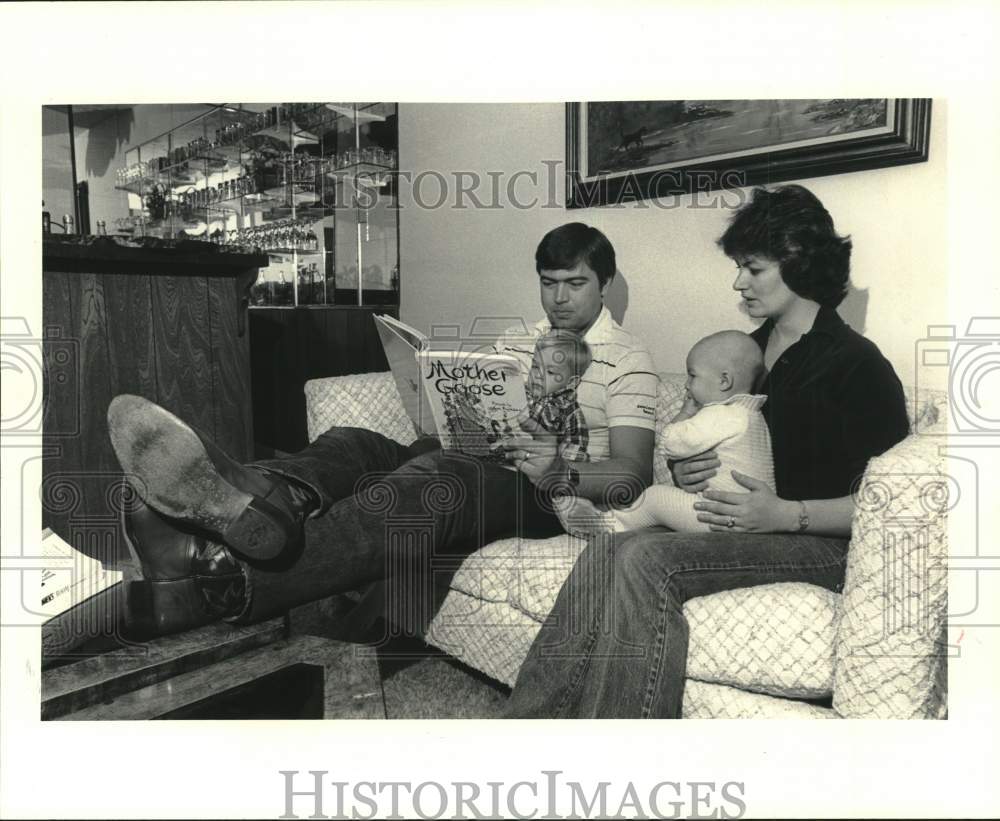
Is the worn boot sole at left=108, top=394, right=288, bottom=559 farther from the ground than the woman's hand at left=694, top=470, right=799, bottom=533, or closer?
farther from the ground

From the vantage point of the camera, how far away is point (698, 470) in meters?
1.47

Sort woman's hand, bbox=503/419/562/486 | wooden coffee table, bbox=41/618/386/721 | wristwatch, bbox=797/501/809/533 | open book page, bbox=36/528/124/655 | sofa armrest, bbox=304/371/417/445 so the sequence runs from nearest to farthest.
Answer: wooden coffee table, bbox=41/618/386/721 < open book page, bbox=36/528/124/655 < wristwatch, bbox=797/501/809/533 < woman's hand, bbox=503/419/562/486 < sofa armrest, bbox=304/371/417/445

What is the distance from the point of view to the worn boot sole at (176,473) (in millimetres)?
1258

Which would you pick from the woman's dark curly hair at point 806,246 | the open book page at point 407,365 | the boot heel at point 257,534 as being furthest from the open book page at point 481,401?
the woman's dark curly hair at point 806,246

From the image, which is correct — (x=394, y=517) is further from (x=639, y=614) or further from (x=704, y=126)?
(x=704, y=126)

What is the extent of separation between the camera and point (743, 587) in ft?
4.33

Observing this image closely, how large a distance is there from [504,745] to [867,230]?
1169 millimetres

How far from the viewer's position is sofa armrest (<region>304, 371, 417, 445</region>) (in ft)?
6.46

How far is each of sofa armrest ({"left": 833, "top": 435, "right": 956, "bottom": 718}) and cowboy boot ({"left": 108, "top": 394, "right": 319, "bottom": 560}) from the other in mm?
923

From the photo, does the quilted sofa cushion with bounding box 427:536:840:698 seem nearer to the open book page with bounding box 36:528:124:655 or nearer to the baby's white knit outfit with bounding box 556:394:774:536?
the baby's white knit outfit with bounding box 556:394:774:536

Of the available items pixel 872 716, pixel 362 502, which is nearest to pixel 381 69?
pixel 362 502
